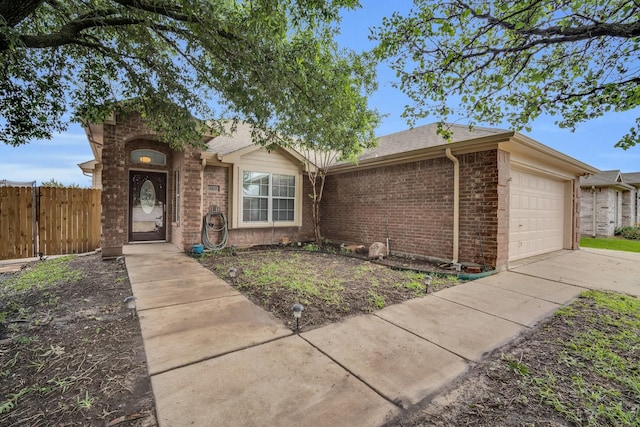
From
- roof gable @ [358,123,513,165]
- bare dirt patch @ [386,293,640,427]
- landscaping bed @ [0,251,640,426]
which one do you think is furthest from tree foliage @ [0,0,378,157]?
bare dirt patch @ [386,293,640,427]

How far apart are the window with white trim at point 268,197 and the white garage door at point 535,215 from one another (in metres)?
6.64

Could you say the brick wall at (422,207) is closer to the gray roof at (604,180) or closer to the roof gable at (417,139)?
the roof gable at (417,139)

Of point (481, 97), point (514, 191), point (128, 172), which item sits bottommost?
point (514, 191)

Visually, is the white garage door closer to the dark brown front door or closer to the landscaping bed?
the landscaping bed

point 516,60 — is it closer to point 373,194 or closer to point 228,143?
point 373,194

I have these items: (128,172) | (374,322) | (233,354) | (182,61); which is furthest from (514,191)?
(128,172)

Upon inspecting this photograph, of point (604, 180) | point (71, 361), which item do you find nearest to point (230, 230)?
point (71, 361)

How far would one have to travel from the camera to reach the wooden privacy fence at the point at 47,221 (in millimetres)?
6843

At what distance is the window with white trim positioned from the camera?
8984 millimetres

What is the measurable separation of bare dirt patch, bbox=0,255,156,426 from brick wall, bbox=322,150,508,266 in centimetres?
645

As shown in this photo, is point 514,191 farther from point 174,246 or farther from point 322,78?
point 174,246

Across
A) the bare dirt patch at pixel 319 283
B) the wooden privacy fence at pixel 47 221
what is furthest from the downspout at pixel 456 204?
the wooden privacy fence at pixel 47 221

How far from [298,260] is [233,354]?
4.61 meters

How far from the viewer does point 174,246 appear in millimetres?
8641
